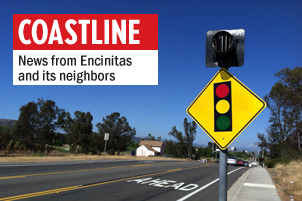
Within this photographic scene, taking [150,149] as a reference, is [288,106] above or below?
above

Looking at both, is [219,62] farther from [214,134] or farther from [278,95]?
[278,95]

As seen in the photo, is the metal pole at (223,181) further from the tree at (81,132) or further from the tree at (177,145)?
the tree at (177,145)

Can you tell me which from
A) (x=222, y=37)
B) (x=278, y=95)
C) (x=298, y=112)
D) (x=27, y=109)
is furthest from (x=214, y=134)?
(x=27, y=109)

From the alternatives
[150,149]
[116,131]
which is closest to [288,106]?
[116,131]

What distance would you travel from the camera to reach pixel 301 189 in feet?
35.2

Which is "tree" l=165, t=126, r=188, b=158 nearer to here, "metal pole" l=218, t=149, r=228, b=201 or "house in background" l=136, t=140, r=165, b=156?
"house in background" l=136, t=140, r=165, b=156

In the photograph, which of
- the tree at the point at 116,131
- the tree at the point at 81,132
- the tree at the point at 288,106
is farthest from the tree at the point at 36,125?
the tree at the point at 288,106

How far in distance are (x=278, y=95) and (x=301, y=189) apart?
102 ft

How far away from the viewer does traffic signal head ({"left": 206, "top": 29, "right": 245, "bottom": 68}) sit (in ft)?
11.7

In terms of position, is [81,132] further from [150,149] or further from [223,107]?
[223,107]

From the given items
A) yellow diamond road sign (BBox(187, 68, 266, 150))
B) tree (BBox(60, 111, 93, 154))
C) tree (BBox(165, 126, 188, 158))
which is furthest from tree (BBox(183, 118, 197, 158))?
yellow diamond road sign (BBox(187, 68, 266, 150))

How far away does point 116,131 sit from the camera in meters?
51.1

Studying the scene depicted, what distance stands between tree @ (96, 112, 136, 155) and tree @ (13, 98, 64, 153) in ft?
37.5

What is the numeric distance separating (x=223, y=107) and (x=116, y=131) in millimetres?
48587
